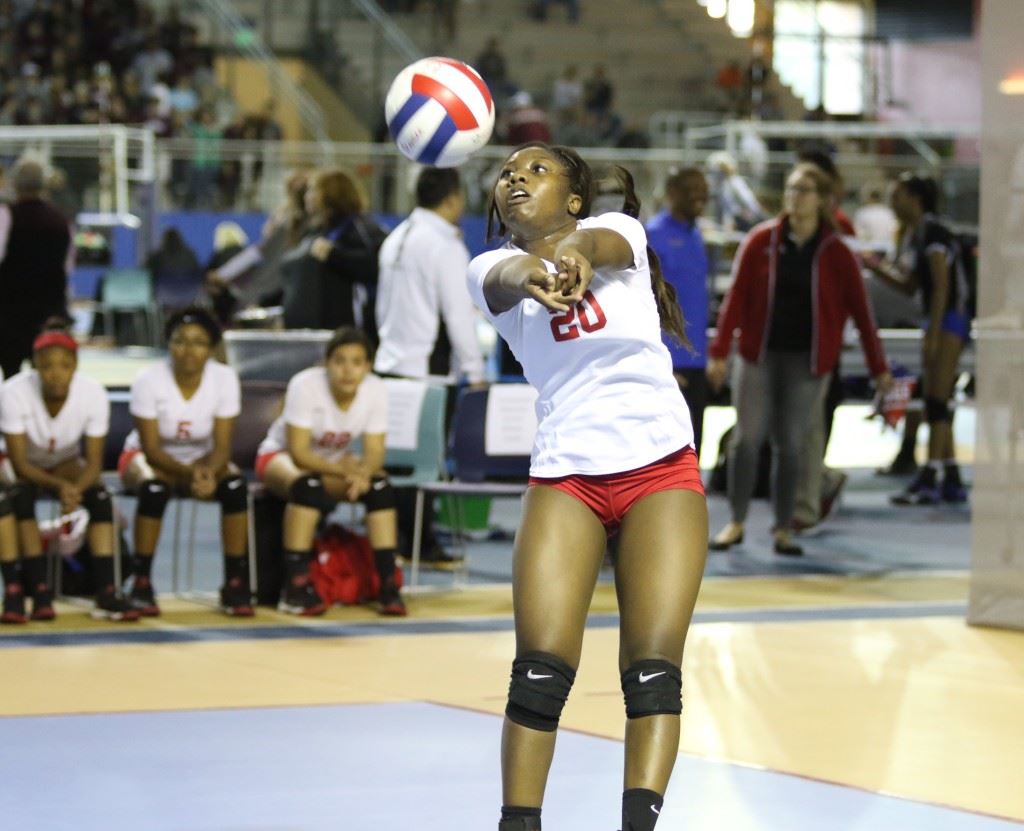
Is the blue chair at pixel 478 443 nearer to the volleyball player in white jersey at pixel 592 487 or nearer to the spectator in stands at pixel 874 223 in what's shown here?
the volleyball player in white jersey at pixel 592 487

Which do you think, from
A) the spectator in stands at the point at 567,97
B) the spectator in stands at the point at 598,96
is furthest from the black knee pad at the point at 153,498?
the spectator in stands at the point at 598,96

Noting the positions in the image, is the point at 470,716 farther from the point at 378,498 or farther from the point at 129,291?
the point at 129,291

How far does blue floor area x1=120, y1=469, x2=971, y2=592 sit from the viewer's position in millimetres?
9406

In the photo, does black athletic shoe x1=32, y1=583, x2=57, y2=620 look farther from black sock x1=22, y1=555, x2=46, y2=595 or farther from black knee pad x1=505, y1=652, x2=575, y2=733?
black knee pad x1=505, y1=652, x2=575, y2=733

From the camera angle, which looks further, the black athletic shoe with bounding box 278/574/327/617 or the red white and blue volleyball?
the black athletic shoe with bounding box 278/574/327/617

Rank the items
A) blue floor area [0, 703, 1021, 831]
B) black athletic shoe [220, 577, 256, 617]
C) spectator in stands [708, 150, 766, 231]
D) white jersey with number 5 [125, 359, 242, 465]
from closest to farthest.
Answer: blue floor area [0, 703, 1021, 831] → black athletic shoe [220, 577, 256, 617] → white jersey with number 5 [125, 359, 242, 465] → spectator in stands [708, 150, 766, 231]

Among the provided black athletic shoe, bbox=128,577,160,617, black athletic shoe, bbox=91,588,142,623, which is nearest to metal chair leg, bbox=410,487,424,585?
black athletic shoe, bbox=128,577,160,617

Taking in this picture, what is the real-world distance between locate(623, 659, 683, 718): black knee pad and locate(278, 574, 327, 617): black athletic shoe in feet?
13.7

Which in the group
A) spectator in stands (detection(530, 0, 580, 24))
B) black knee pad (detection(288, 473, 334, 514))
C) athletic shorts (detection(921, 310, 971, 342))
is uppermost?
spectator in stands (detection(530, 0, 580, 24))

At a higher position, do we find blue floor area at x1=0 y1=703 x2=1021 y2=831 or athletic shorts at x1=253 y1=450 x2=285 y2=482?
athletic shorts at x1=253 y1=450 x2=285 y2=482

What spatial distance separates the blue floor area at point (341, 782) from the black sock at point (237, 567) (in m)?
1.82

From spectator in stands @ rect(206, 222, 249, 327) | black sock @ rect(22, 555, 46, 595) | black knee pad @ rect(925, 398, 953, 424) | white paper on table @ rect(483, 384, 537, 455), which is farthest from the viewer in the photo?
spectator in stands @ rect(206, 222, 249, 327)

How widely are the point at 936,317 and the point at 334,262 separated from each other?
3821 mm

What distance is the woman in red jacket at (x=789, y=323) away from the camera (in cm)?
945
